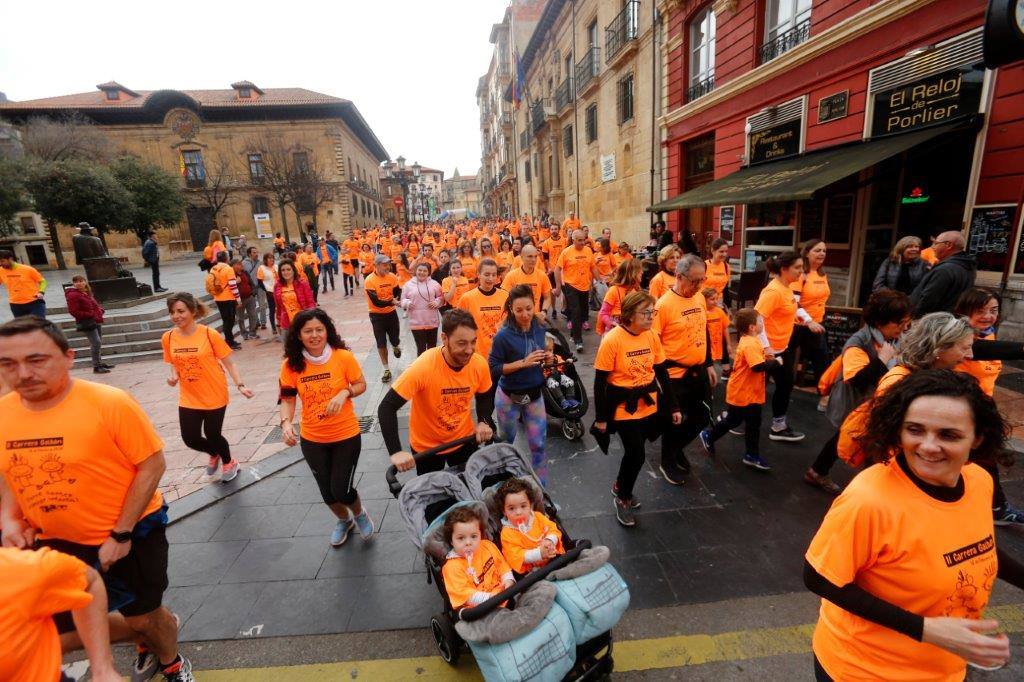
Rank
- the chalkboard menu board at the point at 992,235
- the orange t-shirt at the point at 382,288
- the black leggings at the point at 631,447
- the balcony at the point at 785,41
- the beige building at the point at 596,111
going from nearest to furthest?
1. the black leggings at the point at 631,447
2. the chalkboard menu board at the point at 992,235
3. the orange t-shirt at the point at 382,288
4. the balcony at the point at 785,41
5. the beige building at the point at 596,111

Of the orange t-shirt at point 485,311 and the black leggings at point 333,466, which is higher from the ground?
the orange t-shirt at point 485,311

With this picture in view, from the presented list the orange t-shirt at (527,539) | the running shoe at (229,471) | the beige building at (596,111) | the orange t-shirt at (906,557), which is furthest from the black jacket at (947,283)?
the beige building at (596,111)

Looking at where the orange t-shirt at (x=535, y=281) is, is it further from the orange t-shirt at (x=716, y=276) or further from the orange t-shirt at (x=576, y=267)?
the orange t-shirt at (x=716, y=276)

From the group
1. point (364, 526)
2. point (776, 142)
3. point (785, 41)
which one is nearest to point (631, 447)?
point (364, 526)

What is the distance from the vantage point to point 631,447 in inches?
144

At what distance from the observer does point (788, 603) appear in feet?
9.45

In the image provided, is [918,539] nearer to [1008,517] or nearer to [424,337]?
[1008,517]

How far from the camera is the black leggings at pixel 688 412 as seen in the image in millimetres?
4191

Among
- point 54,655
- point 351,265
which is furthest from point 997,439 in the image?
point 351,265

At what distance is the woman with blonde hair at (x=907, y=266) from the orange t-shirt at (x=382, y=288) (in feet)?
21.9

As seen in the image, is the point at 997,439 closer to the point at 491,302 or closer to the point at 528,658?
the point at 528,658

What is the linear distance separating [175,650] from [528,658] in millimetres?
2063

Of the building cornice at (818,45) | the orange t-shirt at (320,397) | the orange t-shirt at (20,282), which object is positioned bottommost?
the orange t-shirt at (320,397)

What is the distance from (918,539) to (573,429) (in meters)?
A: 3.73
